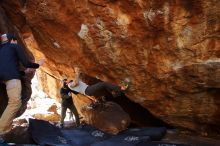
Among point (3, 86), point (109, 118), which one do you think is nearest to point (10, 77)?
point (3, 86)

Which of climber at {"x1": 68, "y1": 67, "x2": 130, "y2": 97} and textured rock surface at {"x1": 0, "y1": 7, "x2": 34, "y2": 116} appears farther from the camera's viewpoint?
climber at {"x1": 68, "y1": 67, "x2": 130, "y2": 97}

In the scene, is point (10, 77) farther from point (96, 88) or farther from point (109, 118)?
point (109, 118)

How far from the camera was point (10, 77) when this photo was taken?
6551mm

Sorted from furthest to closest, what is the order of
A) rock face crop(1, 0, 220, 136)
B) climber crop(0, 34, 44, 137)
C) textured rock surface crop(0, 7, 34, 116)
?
textured rock surface crop(0, 7, 34, 116) < rock face crop(1, 0, 220, 136) < climber crop(0, 34, 44, 137)

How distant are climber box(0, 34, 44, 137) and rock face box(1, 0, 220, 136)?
173 centimetres

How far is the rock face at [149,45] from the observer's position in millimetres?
6957

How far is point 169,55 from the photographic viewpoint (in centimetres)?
742

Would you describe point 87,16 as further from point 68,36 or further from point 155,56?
point 155,56

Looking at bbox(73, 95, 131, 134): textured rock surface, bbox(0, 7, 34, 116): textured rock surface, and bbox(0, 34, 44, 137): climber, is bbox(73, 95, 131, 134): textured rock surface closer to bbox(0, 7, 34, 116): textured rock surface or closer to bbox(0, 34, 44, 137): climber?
bbox(0, 7, 34, 116): textured rock surface

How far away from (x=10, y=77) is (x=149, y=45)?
279 centimetres

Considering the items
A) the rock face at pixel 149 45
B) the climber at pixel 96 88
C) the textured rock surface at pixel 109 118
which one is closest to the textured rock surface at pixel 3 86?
the rock face at pixel 149 45

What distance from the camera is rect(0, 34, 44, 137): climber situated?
6.55 metres

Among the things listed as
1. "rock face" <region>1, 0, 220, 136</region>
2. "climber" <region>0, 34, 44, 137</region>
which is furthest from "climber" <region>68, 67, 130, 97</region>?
"climber" <region>0, 34, 44, 137</region>

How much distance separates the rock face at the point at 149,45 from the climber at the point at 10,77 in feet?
5.66
